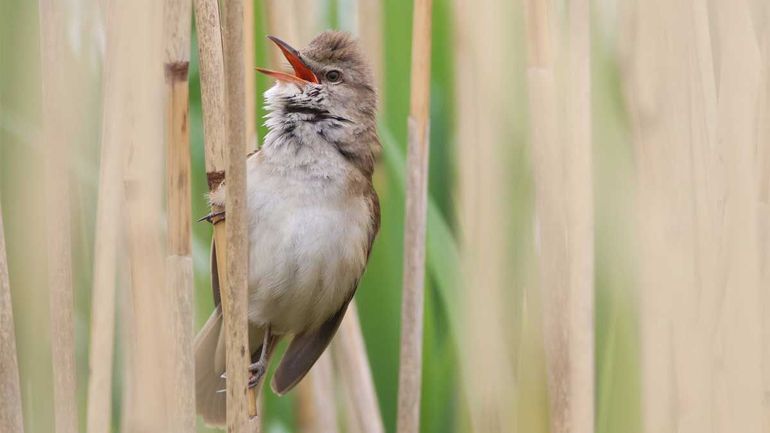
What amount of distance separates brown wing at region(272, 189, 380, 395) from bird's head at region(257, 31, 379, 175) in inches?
6.4

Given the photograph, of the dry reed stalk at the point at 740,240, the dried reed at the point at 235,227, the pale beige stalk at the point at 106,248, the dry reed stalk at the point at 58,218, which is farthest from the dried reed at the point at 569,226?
the dry reed stalk at the point at 58,218

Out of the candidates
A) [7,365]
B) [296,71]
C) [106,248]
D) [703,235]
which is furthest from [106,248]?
[703,235]

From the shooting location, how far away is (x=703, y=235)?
189 cm

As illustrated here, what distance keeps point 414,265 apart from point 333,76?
454 millimetres

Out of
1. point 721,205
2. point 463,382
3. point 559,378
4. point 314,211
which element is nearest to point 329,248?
point 314,211

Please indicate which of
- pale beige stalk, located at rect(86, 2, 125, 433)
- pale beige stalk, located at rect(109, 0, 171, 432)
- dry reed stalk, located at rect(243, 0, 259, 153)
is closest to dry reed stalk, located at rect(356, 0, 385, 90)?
dry reed stalk, located at rect(243, 0, 259, 153)

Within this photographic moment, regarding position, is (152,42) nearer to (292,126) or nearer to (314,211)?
(292,126)

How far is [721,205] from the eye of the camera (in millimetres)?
1884

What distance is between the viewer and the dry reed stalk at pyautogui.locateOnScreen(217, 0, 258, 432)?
1295mm

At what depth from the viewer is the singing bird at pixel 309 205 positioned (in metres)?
1.94

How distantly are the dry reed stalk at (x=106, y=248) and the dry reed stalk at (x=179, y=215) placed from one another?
6.1 inches

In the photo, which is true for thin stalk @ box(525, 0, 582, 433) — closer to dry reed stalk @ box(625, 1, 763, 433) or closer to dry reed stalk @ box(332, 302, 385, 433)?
dry reed stalk @ box(625, 1, 763, 433)

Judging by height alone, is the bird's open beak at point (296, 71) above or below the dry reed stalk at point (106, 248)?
above

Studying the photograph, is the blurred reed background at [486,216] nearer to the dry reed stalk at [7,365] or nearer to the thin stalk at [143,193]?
the thin stalk at [143,193]
